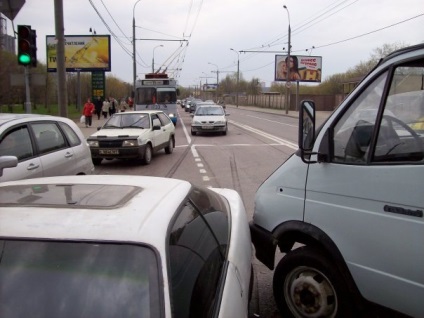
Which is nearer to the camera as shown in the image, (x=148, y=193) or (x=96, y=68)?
(x=148, y=193)

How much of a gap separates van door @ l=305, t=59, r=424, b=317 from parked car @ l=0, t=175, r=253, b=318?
3.30ft

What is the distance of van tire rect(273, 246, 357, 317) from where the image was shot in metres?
3.22

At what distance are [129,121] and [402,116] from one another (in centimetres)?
1163

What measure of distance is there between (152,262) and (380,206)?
1.61 m

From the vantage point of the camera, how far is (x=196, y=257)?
2320 millimetres

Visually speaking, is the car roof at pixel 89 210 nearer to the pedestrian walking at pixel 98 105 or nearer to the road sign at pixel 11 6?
the road sign at pixel 11 6

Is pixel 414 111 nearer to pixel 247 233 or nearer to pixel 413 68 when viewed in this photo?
pixel 413 68

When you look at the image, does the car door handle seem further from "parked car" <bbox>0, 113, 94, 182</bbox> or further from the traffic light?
the traffic light

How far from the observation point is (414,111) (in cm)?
292

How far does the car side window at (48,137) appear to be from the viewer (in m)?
6.12

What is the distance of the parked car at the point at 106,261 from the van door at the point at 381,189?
1005 mm

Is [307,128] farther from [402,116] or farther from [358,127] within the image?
[402,116]

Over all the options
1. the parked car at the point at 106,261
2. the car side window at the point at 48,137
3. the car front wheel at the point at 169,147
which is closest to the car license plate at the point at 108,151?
the car front wheel at the point at 169,147

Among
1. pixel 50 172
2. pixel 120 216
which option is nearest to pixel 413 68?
pixel 120 216
